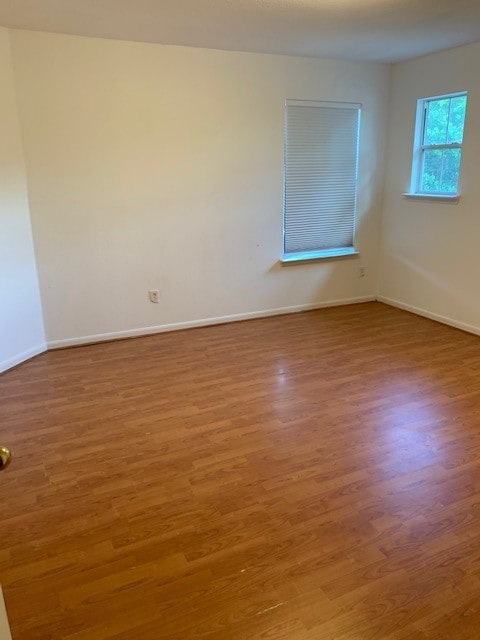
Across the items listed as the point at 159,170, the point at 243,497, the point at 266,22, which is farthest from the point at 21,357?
the point at 266,22

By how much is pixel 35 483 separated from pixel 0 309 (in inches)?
70.6

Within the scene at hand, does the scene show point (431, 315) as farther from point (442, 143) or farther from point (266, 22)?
point (266, 22)

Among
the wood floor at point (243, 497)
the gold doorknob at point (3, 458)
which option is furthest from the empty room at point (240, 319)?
the gold doorknob at point (3, 458)

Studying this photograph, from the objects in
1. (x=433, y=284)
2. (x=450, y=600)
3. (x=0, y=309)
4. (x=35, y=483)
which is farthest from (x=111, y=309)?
(x=450, y=600)

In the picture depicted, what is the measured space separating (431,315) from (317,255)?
1309 millimetres

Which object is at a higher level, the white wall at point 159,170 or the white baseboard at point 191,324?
the white wall at point 159,170

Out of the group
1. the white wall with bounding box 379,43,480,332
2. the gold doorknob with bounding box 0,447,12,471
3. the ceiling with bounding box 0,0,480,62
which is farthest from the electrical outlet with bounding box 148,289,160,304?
the gold doorknob with bounding box 0,447,12,471

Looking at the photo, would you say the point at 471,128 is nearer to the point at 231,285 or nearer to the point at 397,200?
the point at 397,200

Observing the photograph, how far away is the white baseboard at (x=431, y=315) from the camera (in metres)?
4.49

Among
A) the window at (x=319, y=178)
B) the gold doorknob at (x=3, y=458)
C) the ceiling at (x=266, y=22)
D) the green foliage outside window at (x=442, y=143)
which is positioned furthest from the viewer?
Result: the window at (x=319, y=178)

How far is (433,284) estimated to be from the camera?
4855 mm

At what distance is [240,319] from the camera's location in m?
4.95

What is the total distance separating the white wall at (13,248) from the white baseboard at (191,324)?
0.34 metres

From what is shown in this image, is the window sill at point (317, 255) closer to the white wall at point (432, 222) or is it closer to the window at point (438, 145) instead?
the white wall at point (432, 222)
